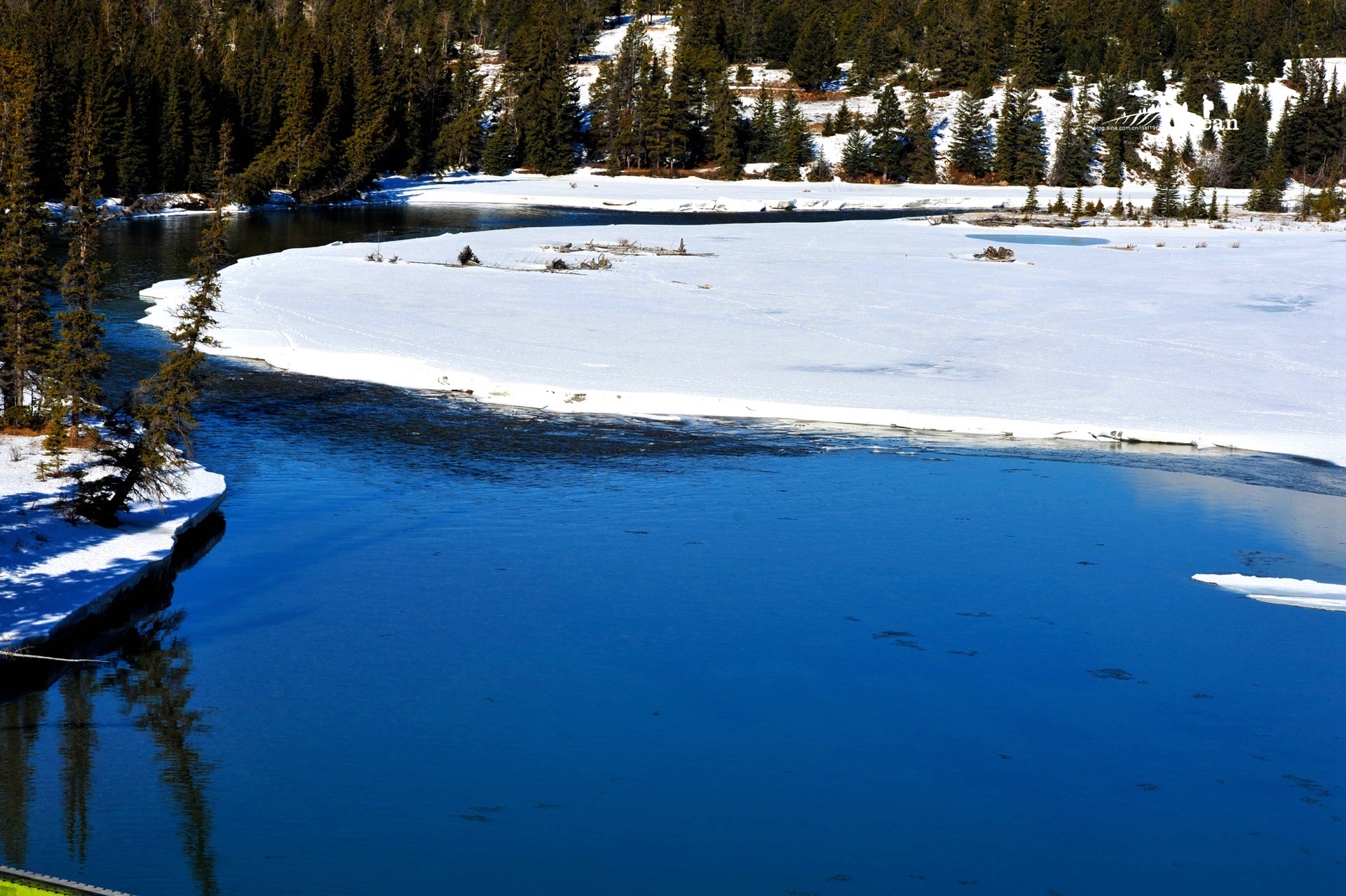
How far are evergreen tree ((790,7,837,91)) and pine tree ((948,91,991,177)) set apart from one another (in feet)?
70.4

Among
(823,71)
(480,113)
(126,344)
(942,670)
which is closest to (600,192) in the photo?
(480,113)

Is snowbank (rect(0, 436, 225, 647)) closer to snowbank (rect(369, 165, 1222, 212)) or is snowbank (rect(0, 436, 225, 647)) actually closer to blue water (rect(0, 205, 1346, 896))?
blue water (rect(0, 205, 1346, 896))

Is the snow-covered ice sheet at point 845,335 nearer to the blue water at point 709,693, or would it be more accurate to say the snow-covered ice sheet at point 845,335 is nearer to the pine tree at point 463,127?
the blue water at point 709,693

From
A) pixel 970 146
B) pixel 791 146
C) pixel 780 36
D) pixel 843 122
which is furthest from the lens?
pixel 780 36

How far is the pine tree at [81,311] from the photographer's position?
52.9 feet

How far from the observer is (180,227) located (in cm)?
5306

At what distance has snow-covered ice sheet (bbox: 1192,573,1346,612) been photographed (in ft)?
43.7

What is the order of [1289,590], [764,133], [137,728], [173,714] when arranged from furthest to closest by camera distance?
[764,133] → [1289,590] → [173,714] → [137,728]

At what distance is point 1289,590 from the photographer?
1355cm

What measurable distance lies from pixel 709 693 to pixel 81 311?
10.7 metres

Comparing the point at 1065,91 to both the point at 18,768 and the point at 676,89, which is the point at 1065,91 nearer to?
the point at 676,89

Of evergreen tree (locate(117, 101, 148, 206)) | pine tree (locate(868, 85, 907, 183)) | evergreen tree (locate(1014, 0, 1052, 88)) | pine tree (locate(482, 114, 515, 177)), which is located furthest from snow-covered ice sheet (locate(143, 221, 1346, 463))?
evergreen tree (locate(1014, 0, 1052, 88))

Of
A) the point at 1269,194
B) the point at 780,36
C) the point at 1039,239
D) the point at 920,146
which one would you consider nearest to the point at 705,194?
the point at 920,146

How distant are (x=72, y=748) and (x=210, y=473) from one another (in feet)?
22.6
